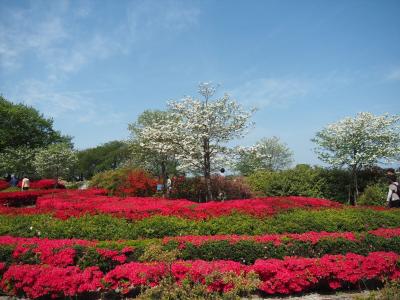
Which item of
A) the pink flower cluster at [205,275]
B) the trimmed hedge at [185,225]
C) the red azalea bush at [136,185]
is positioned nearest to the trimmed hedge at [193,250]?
the pink flower cluster at [205,275]

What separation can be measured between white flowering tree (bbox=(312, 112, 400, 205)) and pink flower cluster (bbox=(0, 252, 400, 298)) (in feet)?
41.8

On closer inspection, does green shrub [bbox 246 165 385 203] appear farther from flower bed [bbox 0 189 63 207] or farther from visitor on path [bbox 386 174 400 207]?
flower bed [bbox 0 189 63 207]

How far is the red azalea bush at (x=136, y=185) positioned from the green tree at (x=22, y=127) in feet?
80.6

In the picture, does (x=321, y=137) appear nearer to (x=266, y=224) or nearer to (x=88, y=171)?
(x=266, y=224)

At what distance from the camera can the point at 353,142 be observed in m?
17.8

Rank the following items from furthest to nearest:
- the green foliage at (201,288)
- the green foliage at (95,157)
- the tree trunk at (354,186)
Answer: the green foliage at (95,157) → the tree trunk at (354,186) → the green foliage at (201,288)

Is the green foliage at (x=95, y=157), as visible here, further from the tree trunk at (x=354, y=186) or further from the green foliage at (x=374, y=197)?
the green foliage at (x=374, y=197)

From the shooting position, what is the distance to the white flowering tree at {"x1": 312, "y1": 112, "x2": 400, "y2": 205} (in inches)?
688

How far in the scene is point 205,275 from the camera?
520 centimetres

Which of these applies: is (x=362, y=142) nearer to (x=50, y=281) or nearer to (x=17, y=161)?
(x=50, y=281)

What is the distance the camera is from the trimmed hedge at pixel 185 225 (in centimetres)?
867

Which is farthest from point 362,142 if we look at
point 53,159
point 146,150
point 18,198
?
point 53,159

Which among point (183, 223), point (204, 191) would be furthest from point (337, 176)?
point (183, 223)

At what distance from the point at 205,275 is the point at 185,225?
3.62 m
